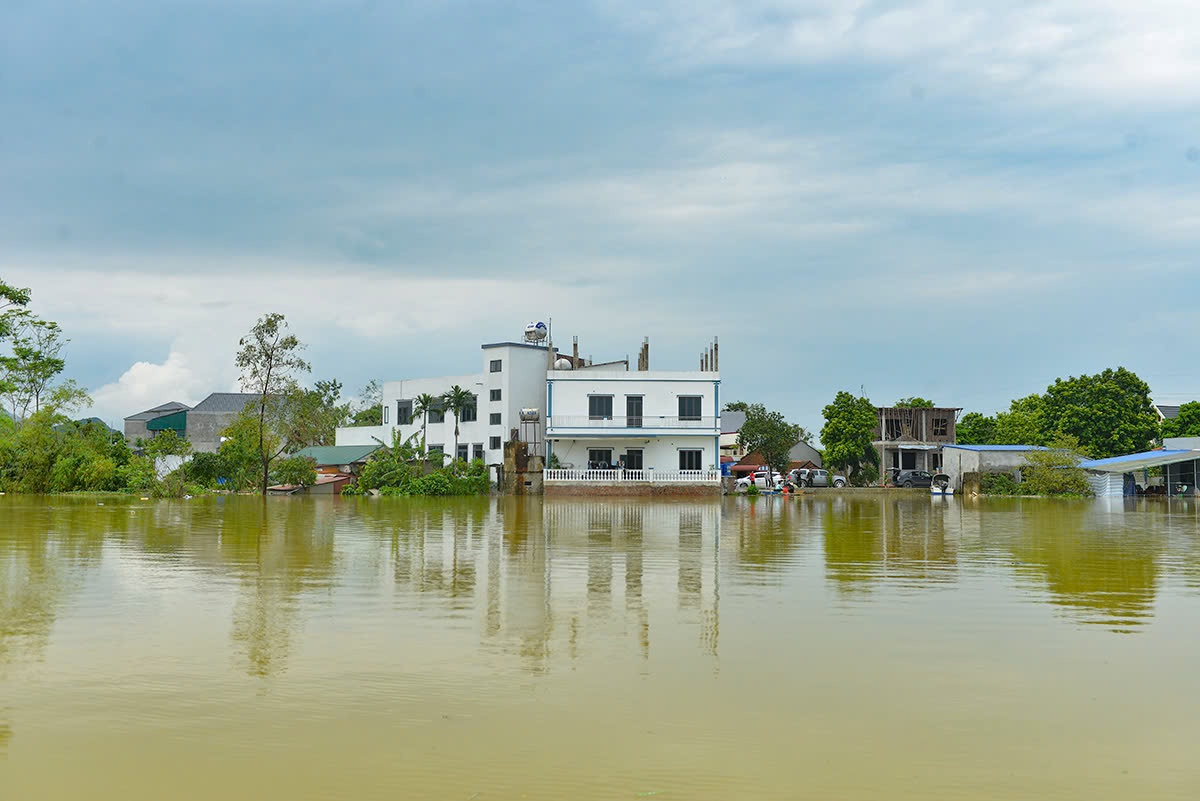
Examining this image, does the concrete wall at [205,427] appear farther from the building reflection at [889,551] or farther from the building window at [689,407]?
the building reflection at [889,551]

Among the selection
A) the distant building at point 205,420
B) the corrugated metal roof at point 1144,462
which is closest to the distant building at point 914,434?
the corrugated metal roof at point 1144,462

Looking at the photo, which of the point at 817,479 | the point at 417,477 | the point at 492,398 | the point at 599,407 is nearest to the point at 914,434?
the point at 817,479

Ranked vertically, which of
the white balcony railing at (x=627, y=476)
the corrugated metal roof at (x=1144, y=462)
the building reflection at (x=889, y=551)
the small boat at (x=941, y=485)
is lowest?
the building reflection at (x=889, y=551)

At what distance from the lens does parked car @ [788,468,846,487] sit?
5650 cm

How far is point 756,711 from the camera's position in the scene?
570 cm

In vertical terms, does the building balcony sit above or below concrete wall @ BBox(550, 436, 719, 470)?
above

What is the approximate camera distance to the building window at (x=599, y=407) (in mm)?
47438

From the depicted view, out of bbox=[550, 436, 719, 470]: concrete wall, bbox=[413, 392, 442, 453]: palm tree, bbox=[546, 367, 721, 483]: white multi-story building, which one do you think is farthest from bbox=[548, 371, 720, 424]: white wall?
bbox=[413, 392, 442, 453]: palm tree

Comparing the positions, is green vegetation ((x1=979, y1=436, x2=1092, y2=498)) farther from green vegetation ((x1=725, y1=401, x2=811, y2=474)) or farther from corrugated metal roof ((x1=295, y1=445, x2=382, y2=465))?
corrugated metal roof ((x1=295, y1=445, x2=382, y2=465))

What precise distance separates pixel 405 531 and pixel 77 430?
3295 centimetres

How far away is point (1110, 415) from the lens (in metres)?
54.1

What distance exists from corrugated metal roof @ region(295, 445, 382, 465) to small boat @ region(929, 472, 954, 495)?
2797cm

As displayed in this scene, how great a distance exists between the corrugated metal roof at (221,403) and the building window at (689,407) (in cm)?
3425

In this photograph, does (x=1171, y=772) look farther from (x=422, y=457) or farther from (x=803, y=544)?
(x=422, y=457)
